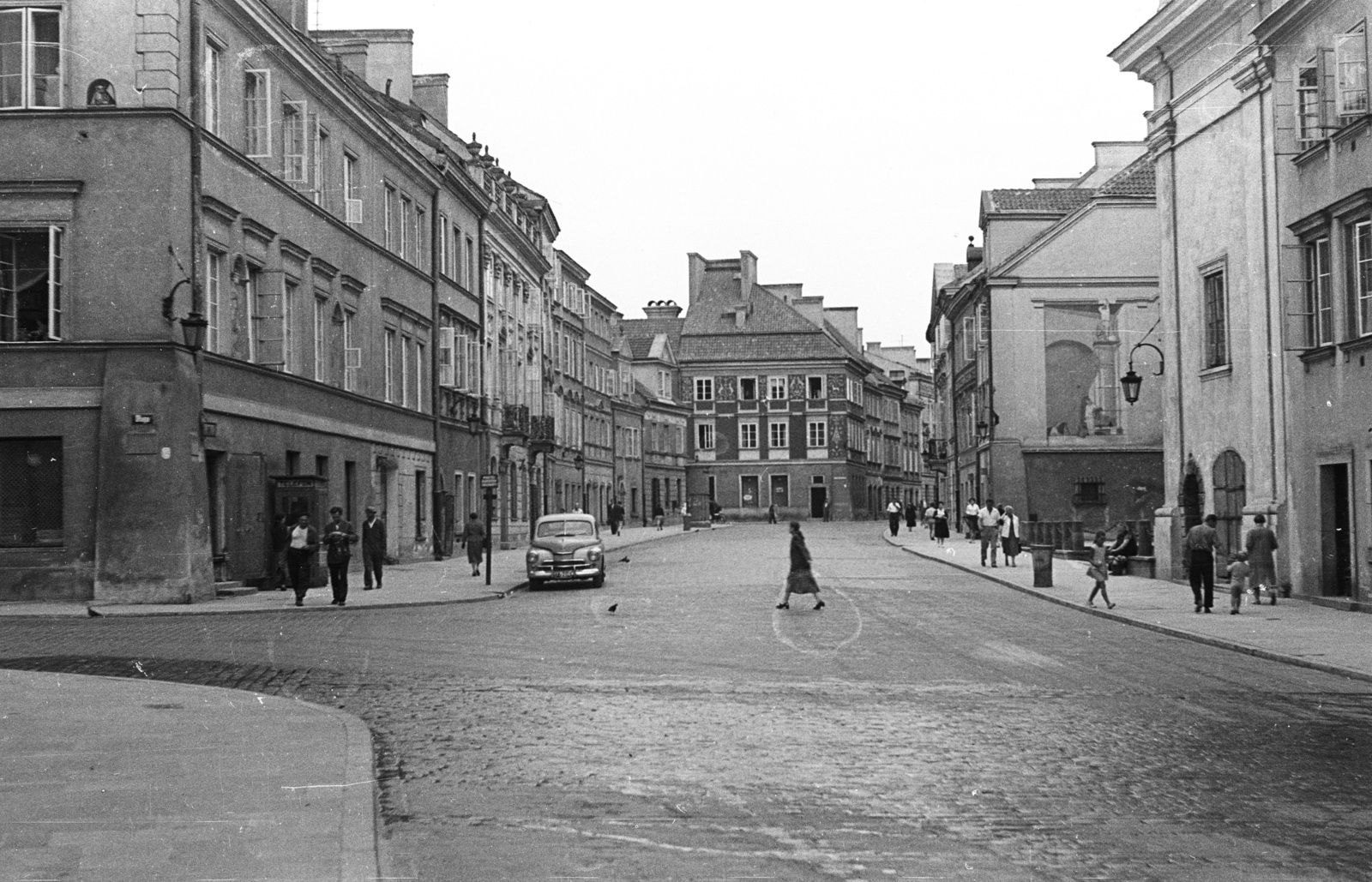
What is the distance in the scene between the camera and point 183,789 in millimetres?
9203

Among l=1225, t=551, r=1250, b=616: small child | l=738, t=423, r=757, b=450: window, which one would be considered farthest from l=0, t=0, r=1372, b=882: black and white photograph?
l=738, t=423, r=757, b=450: window

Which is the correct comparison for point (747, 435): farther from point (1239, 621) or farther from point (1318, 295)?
point (1239, 621)

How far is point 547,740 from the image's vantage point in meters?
11.5

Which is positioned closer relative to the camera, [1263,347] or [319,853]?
[319,853]

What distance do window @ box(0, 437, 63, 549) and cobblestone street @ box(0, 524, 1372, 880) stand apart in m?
3.66

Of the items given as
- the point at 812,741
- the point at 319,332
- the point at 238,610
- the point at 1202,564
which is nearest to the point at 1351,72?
the point at 1202,564

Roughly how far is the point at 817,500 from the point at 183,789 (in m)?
106

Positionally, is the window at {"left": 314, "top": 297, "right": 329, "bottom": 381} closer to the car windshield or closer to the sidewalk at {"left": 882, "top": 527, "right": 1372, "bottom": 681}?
the car windshield

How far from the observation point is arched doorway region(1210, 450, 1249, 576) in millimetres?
29797

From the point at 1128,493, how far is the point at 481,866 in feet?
166

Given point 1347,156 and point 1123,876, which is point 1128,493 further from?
point 1123,876

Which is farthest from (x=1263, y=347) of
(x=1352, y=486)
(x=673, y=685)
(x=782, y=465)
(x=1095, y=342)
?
(x=782, y=465)

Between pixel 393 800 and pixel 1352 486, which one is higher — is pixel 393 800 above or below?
below

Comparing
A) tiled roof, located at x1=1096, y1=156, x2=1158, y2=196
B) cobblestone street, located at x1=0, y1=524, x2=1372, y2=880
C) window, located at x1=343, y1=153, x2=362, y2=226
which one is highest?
tiled roof, located at x1=1096, y1=156, x2=1158, y2=196
